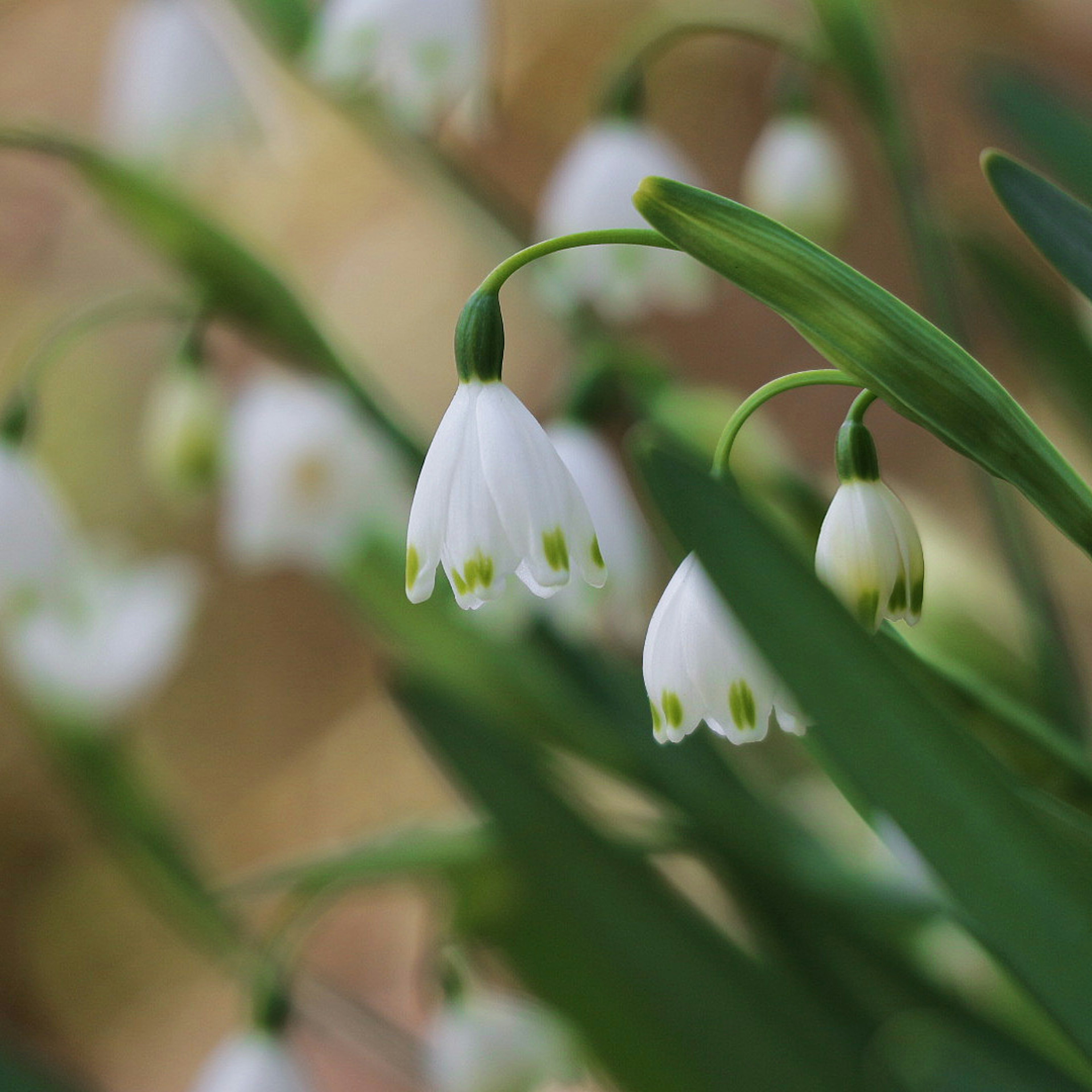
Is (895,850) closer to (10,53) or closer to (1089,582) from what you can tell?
(1089,582)

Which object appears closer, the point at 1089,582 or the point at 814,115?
the point at 814,115

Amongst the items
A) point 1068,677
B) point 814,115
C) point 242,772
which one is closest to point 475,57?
point 814,115

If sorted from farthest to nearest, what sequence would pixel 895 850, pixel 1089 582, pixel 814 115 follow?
pixel 1089 582 → pixel 814 115 → pixel 895 850

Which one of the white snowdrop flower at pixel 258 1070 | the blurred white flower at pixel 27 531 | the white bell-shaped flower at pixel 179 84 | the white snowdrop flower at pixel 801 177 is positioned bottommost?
the white snowdrop flower at pixel 258 1070

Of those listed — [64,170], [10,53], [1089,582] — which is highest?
[10,53]

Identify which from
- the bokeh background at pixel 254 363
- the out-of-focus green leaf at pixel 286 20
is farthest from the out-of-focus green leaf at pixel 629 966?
the bokeh background at pixel 254 363

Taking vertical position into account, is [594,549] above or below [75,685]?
below

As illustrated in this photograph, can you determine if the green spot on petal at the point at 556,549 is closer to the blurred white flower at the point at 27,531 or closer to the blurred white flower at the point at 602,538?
the blurred white flower at the point at 602,538
